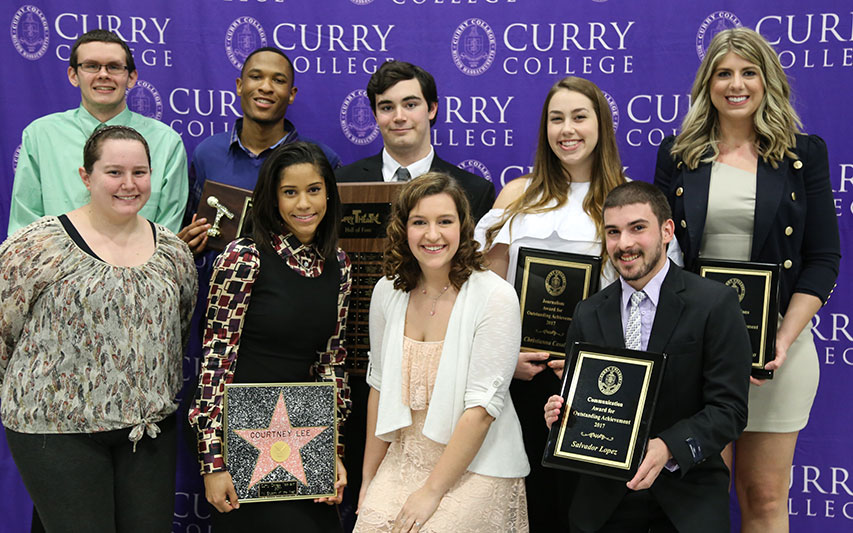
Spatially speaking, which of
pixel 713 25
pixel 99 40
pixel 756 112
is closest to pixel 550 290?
pixel 756 112

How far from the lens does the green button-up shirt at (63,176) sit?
3547 mm

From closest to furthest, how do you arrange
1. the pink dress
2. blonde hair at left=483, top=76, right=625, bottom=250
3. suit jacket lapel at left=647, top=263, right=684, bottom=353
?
suit jacket lapel at left=647, top=263, right=684, bottom=353, the pink dress, blonde hair at left=483, top=76, right=625, bottom=250

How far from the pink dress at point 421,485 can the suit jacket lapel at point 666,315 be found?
2.25 ft

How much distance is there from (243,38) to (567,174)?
201 cm

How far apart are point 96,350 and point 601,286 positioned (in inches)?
72.5

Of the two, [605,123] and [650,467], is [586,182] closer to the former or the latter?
[605,123]

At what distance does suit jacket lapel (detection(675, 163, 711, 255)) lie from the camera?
9.71 feet

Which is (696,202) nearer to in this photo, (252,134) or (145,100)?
(252,134)

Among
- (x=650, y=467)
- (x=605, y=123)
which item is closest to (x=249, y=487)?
(x=650, y=467)

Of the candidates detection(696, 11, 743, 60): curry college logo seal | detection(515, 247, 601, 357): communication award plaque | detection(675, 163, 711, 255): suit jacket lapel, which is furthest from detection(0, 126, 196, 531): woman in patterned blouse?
detection(696, 11, 743, 60): curry college logo seal

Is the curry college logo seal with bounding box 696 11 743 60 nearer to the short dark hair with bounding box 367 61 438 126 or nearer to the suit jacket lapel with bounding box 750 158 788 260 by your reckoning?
the suit jacket lapel with bounding box 750 158 788 260

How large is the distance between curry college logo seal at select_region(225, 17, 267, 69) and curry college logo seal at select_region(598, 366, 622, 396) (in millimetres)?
2724

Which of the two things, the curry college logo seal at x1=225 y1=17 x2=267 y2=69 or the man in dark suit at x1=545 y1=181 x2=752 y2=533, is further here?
the curry college logo seal at x1=225 y1=17 x2=267 y2=69

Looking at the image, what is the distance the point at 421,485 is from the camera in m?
2.57
